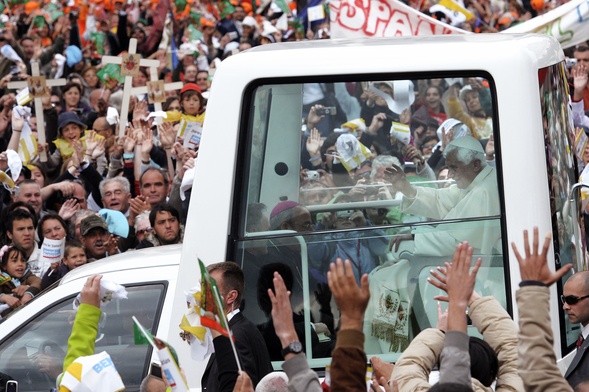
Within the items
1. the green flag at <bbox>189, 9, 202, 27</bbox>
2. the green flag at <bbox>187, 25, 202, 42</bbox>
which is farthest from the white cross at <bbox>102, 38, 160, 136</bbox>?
the green flag at <bbox>189, 9, 202, 27</bbox>

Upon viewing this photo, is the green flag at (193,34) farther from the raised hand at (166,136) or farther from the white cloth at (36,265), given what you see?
the white cloth at (36,265)

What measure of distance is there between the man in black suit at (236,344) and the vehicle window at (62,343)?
0.91m

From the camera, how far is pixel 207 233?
447cm

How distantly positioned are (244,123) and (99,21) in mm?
14081

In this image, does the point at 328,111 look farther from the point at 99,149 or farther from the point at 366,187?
the point at 99,149

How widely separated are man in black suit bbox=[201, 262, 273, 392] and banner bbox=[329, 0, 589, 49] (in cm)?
484

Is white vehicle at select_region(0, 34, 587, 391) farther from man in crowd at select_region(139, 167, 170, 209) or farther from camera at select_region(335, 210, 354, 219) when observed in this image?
man in crowd at select_region(139, 167, 170, 209)

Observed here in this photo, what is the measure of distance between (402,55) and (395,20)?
4481 mm

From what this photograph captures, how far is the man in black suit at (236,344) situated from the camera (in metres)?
4.00

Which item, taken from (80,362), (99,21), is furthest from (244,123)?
(99,21)

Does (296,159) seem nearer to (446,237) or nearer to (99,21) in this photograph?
(446,237)

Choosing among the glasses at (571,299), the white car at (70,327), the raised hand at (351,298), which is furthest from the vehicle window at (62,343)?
the raised hand at (351,298)

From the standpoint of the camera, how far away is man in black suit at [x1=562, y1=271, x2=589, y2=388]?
4363 millimetres

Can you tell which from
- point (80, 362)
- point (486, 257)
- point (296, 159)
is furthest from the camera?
point (296, 159)
